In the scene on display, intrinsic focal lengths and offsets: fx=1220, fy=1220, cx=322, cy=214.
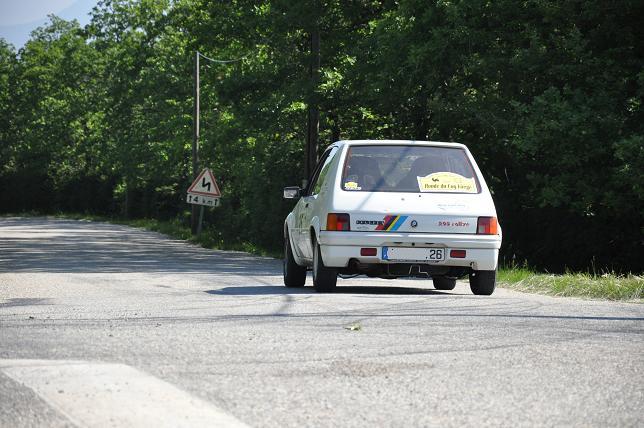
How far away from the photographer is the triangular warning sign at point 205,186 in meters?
39.3

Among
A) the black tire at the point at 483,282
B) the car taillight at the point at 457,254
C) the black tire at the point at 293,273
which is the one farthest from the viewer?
the black tire at the point at 293,273

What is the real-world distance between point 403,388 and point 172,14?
6204 cm

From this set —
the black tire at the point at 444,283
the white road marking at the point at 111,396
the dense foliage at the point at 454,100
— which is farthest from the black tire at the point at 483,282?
the dense foliage at the point at 454,100

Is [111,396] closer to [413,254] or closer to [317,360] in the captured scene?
[317,360]

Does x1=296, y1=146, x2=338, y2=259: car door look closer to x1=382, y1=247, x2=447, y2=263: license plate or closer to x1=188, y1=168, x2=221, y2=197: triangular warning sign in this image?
x1=382, y1=247, x2=447, y2=263: license plate

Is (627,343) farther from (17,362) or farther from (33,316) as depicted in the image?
(33,316)

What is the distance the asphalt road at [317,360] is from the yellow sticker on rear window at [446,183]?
1.32 metres

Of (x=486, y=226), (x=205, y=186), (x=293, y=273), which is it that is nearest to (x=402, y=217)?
(x=486, y=226)

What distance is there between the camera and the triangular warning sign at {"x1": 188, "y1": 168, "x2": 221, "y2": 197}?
39.3m

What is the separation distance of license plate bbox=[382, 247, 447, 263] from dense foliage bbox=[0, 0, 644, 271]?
27.3 ft

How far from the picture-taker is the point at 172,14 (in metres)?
66.8

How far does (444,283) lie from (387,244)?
98.2 inches


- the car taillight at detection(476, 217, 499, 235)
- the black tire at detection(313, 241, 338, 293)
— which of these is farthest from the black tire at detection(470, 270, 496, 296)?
the black tire at detection(313, 241, 338, 293)

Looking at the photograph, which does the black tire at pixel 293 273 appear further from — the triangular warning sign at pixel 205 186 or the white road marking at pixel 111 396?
the triangular warning sign at pixel 205 186
